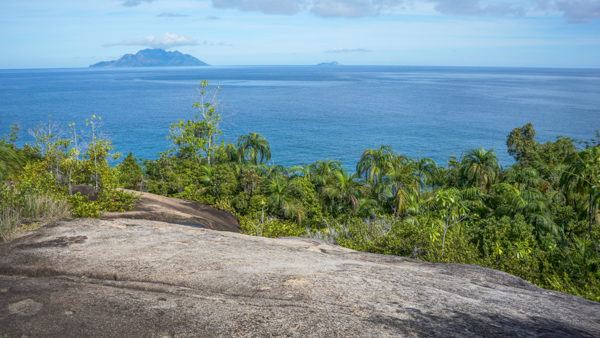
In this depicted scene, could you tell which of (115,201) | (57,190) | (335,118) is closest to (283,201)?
(57,190)

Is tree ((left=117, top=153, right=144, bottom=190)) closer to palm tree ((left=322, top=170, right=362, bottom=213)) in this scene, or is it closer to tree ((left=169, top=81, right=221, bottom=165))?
tree ((left=169, top=81, right=221, bottom=165))

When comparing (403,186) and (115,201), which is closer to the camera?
(115,201)

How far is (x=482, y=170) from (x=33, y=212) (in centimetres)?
3985

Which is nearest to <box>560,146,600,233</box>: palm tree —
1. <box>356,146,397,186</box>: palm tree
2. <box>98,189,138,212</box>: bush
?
<box>356,146,397,186</box>: palm tree

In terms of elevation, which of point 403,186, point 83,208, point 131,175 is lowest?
point 403,186

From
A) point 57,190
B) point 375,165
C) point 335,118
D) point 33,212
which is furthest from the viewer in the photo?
point 335,118

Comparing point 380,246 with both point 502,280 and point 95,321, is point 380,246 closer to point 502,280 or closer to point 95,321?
point 502,280

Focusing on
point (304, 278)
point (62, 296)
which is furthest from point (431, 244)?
point (62, 296)

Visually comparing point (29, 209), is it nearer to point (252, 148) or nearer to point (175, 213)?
point (175, 213)

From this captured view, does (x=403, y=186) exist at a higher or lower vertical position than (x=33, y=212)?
lower

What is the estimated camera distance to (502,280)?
13.4m

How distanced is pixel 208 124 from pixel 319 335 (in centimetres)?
4844

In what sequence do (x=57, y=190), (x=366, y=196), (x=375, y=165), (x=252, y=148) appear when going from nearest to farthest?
1. (x=57, y=190)
2. (x=366, y=196)
3. (x=375, y=165)
4. (x=252, y=148)

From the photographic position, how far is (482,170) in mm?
46250
